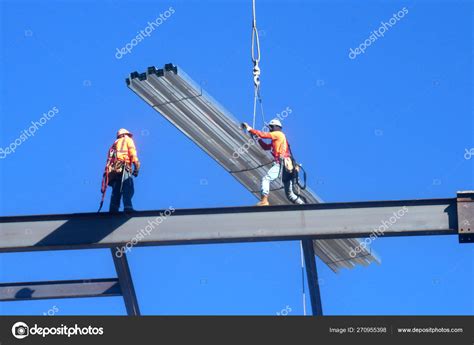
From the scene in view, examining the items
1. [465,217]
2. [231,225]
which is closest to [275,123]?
[231,225]

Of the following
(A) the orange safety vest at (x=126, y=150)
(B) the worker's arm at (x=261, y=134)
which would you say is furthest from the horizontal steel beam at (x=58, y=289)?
(B) the worker's arm at (x=261, y=134)

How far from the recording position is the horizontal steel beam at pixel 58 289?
111 ft

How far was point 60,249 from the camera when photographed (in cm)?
3262

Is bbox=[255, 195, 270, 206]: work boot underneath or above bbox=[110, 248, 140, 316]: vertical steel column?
above

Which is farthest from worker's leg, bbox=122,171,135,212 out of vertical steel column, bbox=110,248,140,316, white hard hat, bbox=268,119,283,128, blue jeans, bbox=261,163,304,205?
white hard hat, bbox=268,119,283,128

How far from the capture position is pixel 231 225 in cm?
3231

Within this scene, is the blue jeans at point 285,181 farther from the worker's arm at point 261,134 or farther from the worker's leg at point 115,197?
the worker's leg at point 115,197

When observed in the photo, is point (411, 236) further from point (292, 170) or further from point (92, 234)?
point (92, 234)

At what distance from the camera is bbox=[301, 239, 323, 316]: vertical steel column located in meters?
32.7

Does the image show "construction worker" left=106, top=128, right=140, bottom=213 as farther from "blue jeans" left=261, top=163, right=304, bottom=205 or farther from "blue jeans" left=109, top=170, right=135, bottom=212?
"blue jeans" left=261, top=163, right=304, bottom=205

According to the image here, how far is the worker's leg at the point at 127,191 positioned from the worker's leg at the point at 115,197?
0.15 m

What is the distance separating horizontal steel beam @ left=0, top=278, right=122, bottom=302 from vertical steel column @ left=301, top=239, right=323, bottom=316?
136 inches

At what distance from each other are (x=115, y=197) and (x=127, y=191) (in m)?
0.24
